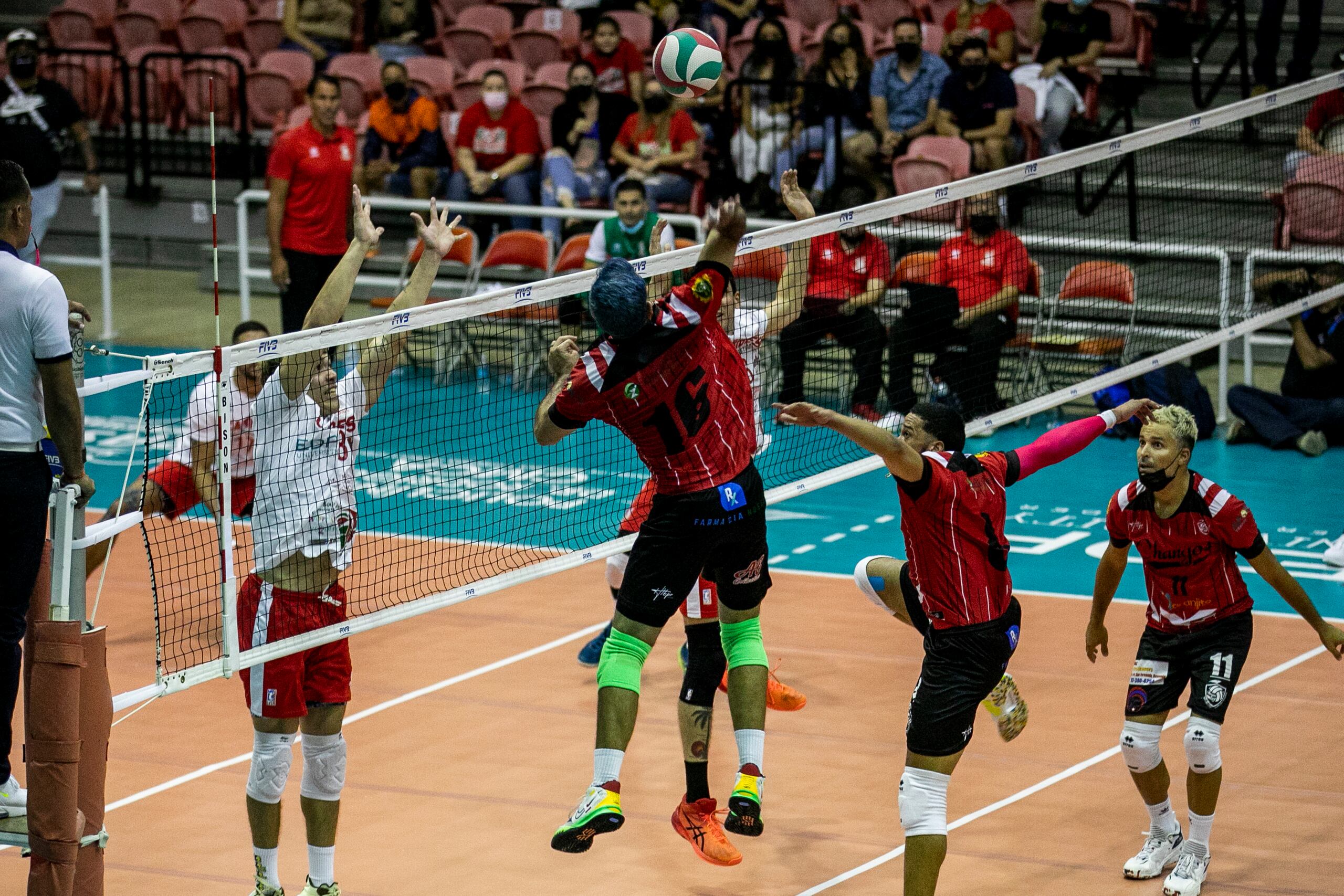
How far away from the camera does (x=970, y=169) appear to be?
56.3 ft

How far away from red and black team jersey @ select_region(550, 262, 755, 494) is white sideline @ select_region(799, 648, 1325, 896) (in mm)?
1784

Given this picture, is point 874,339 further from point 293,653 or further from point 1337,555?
point 293,653

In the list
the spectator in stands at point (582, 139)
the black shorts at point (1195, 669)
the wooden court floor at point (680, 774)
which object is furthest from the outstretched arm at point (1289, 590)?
the spectator in stands at point (582, 139)

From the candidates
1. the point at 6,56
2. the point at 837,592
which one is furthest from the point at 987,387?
the point at 6,56

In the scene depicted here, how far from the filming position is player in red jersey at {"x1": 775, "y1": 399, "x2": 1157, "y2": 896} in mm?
6879

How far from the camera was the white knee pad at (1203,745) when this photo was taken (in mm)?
7590

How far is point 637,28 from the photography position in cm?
2003

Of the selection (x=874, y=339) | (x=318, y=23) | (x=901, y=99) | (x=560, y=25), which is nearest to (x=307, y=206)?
(x=874, y=339)

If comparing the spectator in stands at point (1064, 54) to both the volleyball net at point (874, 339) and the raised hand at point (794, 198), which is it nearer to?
the volleyball net at point (874, 339)

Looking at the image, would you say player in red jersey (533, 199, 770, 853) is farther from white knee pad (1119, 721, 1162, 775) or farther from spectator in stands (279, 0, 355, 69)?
spectator in stands (279, 0, 355, 69)

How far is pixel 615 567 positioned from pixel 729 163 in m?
8.44

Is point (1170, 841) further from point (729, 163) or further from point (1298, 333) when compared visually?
point (729, 163)

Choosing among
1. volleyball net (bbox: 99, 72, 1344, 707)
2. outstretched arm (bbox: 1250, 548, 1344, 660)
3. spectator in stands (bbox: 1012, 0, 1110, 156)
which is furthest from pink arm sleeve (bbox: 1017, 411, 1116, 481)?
spectator in stands (bbox: 1012, 0, 1110, 156)

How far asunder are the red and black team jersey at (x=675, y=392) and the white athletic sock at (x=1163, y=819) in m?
2.32
